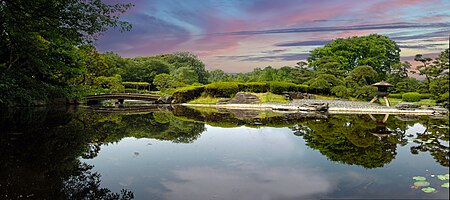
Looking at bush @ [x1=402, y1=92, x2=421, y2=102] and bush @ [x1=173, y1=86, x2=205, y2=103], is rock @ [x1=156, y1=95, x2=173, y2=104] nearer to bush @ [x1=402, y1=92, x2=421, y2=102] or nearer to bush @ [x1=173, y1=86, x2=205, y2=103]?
bush @ [x1=173, y1=86, x2=205, y2=103]

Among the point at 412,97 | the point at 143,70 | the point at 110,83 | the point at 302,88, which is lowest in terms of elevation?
the point at 412,97

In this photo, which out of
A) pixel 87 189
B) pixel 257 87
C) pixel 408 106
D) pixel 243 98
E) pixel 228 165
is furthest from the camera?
pixel 257 87

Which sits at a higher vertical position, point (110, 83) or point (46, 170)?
point (110, 83)

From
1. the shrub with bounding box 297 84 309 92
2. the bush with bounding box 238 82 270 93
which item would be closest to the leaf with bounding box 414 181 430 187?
the bush with bounding box 238 82 270 93

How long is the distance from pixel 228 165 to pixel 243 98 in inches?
867

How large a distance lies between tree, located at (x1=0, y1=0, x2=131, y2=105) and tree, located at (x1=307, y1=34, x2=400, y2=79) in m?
34.4

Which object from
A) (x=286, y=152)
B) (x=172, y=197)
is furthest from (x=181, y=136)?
(x=172, y=197)

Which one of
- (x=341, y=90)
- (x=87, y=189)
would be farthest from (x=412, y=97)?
(x=87, y=189)

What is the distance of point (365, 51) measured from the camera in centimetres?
4159

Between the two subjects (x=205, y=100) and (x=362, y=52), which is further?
(x=362, y=52)

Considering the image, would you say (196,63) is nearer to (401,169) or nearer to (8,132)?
(8,132)

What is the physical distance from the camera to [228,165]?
720 centimetres

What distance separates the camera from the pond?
17.5ft

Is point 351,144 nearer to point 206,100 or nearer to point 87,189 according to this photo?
point 87,189
